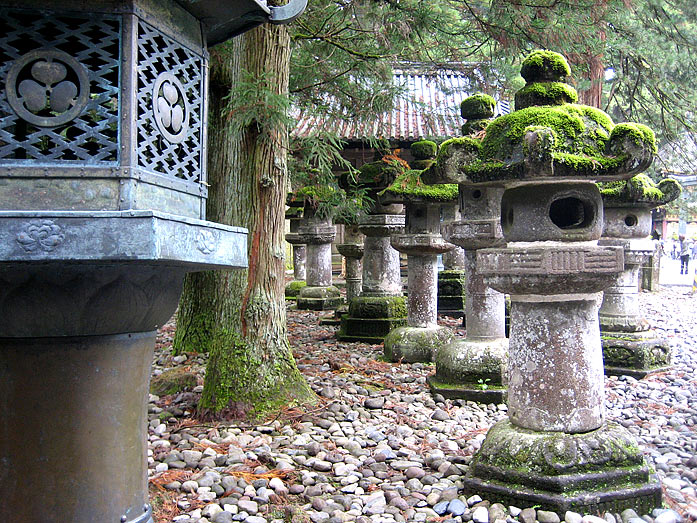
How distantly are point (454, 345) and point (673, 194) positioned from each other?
3.40 meters

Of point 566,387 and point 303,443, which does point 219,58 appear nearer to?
point 303,443

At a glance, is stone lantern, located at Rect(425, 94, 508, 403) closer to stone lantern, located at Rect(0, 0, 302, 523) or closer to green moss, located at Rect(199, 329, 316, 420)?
green moss, located at Rect(199, 329, 316, 420)

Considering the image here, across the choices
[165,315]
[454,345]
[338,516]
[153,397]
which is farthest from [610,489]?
[153,397]

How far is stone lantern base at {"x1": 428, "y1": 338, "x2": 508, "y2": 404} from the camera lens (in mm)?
5344

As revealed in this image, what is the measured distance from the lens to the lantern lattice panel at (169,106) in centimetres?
214

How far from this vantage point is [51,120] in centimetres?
199

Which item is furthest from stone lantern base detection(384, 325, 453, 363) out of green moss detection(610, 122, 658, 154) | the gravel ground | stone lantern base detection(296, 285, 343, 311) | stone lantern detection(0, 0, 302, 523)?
stone lantern base detection(296, 285, 343, 311)

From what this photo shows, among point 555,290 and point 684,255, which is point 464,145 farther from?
point 684,255

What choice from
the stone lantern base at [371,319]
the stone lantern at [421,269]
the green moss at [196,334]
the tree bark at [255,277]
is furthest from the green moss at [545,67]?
the stone lantern base at [371,319]

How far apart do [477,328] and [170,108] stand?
13.4 feet

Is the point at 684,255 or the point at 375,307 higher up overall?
the point at 684,255

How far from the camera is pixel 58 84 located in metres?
2.02

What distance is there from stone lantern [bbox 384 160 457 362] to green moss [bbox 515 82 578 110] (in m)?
3.38

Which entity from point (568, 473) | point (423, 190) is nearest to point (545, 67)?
point (568, 473)
